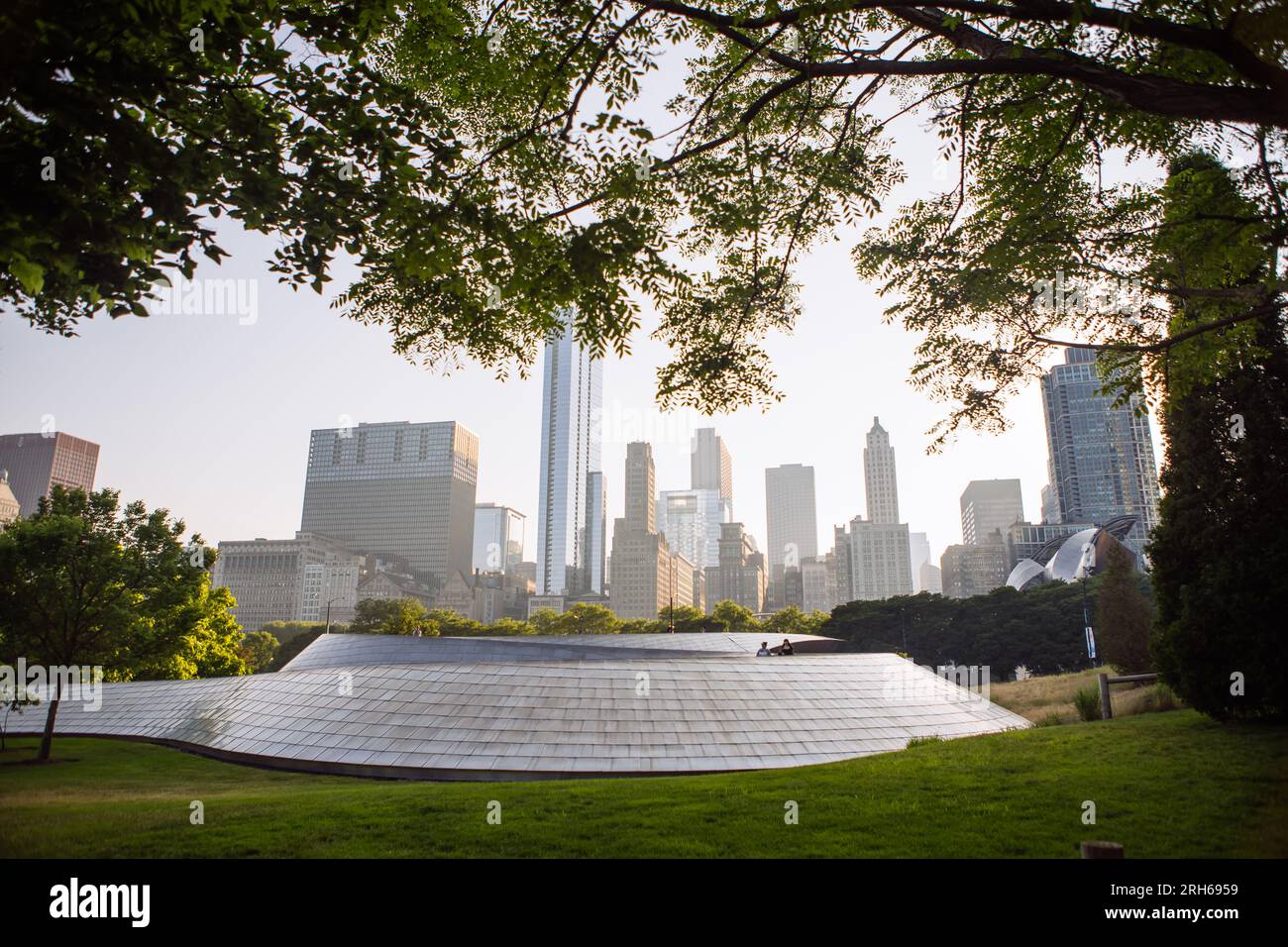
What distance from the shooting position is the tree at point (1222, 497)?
10.7 meters

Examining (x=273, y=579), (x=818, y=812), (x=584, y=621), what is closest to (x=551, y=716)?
(x=818, y=812)

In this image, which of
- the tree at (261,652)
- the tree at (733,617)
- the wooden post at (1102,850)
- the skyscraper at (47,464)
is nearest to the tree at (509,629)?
the tree at (733,617)

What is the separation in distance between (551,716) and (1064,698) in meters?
24.8

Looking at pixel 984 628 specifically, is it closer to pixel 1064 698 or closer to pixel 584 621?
pixel 1064 698

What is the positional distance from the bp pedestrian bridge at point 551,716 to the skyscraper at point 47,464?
53.4 ft

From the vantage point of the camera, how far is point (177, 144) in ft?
20.3

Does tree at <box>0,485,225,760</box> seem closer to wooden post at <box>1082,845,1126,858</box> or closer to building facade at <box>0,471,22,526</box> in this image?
building facade at <box>0,471,22,526</box>

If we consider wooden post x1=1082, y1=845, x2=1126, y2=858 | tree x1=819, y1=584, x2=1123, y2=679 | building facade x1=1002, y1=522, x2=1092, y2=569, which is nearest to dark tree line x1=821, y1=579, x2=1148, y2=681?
tree x1=819, y1=584, x2=1123, y2=679

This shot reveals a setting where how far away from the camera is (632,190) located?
25.3 ft

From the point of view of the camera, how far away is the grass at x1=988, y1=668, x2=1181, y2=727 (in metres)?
16.0

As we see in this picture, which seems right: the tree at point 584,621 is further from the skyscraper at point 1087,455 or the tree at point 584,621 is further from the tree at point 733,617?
the skyscraper at point 1087,455

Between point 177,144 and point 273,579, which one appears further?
point 273,579
